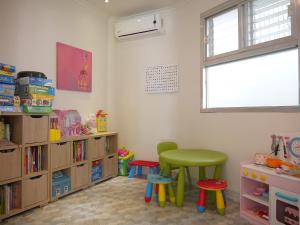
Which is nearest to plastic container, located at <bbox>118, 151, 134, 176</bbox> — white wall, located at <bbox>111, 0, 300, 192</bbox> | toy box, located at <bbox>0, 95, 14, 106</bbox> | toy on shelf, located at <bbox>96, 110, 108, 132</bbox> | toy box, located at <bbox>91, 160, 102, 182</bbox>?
white wall, located at <bbox>111, 0, 300, 192</bbox>

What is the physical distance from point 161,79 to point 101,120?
1136 millimetres

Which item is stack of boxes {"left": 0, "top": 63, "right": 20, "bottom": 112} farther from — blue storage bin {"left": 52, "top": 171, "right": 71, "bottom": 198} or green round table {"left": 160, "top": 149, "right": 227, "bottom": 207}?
green round table {"left": 160, "top": 149, "right": 227, "bottom": 207}

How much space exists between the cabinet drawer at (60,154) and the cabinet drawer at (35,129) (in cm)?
18

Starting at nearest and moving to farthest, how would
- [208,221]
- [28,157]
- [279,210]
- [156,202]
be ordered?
[279,210], [208,221], [28,157], [156,202]

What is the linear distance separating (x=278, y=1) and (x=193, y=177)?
2.34 meters

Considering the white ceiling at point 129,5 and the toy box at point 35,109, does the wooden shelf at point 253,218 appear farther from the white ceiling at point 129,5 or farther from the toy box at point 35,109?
the white ceiling at point 129,5

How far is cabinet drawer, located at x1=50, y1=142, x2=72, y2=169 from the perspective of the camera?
2439mm

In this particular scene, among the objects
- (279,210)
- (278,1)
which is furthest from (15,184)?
(278,1)

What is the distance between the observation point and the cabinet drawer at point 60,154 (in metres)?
2.44

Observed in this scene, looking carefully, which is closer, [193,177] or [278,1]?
[278,1]

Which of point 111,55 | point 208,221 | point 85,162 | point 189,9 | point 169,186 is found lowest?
point 208,221

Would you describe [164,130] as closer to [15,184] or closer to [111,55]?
[111,55]

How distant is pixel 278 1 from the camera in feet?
7.34

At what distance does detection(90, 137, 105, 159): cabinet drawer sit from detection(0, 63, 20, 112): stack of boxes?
1.10m
